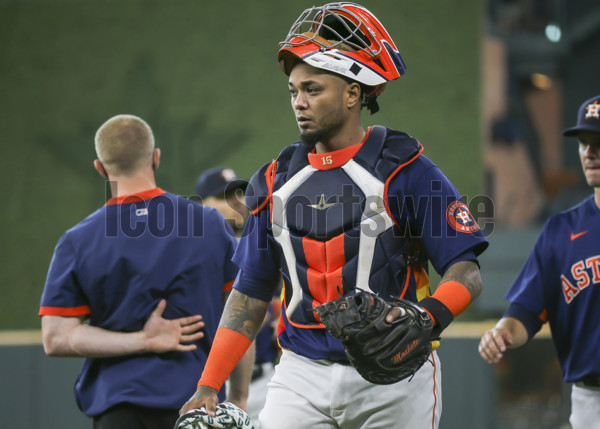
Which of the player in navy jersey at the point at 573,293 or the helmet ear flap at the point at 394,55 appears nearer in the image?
the helmet ear flap at the point at 394,55

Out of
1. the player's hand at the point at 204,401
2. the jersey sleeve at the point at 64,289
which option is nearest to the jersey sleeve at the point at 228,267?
the jersey sleeve at the point at 64,289

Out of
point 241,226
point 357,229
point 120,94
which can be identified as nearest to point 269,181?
point 357,229

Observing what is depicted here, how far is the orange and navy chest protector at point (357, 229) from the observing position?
8.39 feet

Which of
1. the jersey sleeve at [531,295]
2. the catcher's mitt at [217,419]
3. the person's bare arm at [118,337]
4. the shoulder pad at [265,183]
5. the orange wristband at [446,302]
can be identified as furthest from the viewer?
the jersey sleeve at [531,295]

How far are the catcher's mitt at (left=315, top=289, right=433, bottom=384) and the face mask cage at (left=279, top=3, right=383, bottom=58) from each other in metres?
0.94

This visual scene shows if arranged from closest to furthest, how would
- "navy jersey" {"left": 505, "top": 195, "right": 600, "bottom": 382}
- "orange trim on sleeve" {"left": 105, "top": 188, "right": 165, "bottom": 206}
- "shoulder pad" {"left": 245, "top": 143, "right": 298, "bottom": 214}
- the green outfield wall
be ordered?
"shoulder pad" {"left": 245, "top": 143, "right": 298, "bottom": 214}
"orange trim on sleeve" {"left": 105, "top": 188, "right": 165, "bottom": 206}
"navy jersey" {"left": 505, "top": 195, "right": 600, "bottom": 382}
the green outfield wall

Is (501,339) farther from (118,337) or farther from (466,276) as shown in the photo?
(118,337)

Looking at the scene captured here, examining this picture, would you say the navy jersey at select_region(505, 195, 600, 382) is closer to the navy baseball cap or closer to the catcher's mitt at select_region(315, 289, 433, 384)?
the navy baseball cap

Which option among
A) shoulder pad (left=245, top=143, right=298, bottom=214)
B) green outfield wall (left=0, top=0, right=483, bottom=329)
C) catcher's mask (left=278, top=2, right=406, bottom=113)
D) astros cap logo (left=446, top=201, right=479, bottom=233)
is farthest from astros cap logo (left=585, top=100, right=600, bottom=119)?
green outfield wall (left=0, top=0, right=483, bottom=329)

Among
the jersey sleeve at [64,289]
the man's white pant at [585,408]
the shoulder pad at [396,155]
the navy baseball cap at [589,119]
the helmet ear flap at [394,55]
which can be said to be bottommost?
the man's white pant at [585,408]

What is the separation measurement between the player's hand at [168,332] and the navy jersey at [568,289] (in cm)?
168

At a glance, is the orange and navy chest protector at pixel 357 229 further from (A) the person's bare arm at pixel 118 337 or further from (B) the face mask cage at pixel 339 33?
(A) the person's bare arm at pixel 118 337

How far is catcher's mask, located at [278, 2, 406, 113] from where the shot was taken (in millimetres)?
2643

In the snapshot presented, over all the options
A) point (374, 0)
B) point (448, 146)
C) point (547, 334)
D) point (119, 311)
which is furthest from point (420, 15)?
point (119, 311)
